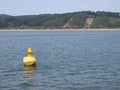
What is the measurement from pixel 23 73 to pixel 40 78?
406 cm

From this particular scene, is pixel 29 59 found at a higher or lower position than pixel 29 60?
higher

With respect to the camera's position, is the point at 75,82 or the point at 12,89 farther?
the point at 75,82

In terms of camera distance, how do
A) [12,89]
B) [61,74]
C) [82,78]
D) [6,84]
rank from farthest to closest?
[61,74]
[82,78]
[6,84]
[12,89]

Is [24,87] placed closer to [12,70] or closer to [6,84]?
[6,84]

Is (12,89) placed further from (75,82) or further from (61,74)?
(61,74)

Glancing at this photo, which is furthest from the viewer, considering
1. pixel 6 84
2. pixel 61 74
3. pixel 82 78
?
pixel 61 74

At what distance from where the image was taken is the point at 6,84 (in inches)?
1314

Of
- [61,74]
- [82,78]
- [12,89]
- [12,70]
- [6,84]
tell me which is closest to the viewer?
[12,89]

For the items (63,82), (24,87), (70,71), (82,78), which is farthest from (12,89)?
(70,71)

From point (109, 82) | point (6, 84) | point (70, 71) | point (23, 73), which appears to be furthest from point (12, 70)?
point (109, 82)

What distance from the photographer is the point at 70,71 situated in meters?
40.5

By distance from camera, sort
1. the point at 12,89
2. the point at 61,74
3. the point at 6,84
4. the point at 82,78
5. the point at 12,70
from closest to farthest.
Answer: the point at 12,89
the point at 6,84
the point at 82,78
the point at 61,74
the point at 12,70

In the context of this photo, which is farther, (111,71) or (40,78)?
(111,71)

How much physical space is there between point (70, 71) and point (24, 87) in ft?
31.0
